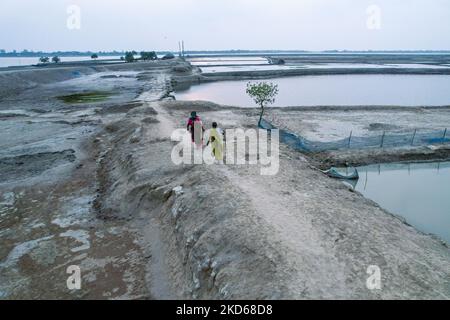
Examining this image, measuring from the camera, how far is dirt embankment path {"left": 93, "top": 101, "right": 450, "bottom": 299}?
7.29 meters

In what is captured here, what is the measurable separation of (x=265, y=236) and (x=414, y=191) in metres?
11.7

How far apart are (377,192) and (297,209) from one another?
7640mm

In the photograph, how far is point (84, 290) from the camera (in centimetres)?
879

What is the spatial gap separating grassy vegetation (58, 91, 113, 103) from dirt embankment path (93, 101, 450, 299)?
28456mm

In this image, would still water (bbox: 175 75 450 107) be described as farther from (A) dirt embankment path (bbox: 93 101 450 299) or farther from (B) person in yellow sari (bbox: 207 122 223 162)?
(A) dirt embankment path (bbox: 93 101 450 299)

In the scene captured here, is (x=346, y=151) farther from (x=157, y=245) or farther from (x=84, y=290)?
(x=84, y=290)

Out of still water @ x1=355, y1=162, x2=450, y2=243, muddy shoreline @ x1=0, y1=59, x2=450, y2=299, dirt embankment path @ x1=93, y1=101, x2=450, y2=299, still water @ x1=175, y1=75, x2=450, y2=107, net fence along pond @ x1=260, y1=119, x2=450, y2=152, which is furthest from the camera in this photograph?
still water @ x1=175, y1=75, x2=450, y2=107

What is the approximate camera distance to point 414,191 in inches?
651

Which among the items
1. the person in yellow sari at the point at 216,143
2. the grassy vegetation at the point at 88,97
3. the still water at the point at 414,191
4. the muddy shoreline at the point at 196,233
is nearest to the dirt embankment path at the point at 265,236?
the muddy shoreline at the point at 196,233

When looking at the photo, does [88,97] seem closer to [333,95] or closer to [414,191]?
[333,95]

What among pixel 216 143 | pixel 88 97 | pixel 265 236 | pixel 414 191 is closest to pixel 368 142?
pixel 414 191

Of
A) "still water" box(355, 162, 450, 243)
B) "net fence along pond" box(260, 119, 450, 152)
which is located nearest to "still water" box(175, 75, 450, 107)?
"net fence along pond" box(260, 119, 450, 152)

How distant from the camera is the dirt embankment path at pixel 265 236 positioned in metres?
7.29
